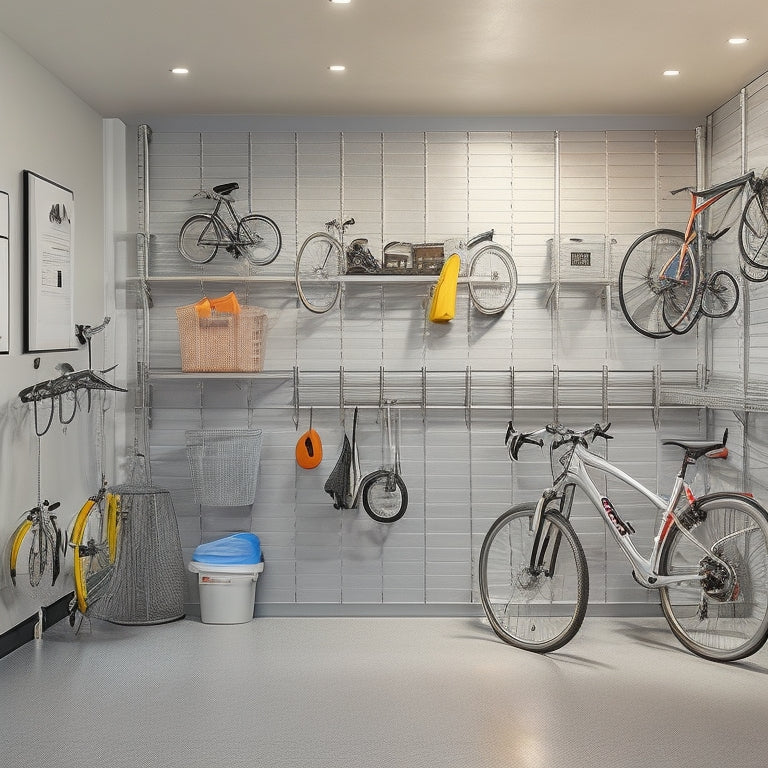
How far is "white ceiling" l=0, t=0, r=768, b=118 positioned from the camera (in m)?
4.03

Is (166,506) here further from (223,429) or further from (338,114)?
(338,114)

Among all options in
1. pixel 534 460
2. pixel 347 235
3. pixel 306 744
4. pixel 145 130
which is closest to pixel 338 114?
pixel 347 235

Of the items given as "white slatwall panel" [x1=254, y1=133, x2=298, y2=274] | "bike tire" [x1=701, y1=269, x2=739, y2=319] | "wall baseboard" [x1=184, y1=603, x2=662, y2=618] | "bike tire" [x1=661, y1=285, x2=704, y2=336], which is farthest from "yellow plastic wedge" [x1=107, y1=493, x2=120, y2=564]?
"bike tire" [x1=701, y1=269, x2=739, y2=319]

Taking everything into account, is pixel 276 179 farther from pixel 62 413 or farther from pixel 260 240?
pixel 62 413

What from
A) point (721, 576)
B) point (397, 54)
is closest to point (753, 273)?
point (721, 576)

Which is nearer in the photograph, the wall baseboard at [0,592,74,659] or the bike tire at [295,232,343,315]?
the wall baseboard at [0,592,74,659]

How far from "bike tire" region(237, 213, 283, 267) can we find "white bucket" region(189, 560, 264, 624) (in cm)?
179

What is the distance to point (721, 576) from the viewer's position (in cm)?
446

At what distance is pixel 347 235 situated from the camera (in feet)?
18.7

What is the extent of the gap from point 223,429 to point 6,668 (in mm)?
→ 1772

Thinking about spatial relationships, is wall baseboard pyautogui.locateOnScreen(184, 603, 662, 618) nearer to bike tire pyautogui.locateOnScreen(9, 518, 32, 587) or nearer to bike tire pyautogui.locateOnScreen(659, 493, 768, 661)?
bike tire pyautogui.locateOnScreen(659, 493, 768, 661)

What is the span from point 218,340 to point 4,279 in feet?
→ 4.20

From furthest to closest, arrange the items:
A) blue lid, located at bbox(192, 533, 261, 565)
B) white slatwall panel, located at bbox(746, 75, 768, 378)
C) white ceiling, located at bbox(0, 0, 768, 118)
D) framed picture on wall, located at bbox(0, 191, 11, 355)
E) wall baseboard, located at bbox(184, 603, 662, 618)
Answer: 1. wall baseboard, located at bbox(184, 603, 662, 618)
2. blue lid, located at bbox(192, 533, 261, 565)
3. white slatwall panel, located at bbox(746, 75, 768, 378)
4. framed picture on wall, located at bbox(0, 191, 11, 355)
5. white ceiling, located at bbox(0, 0, 768, 118)

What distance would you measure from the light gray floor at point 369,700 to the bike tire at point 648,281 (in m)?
1.75
